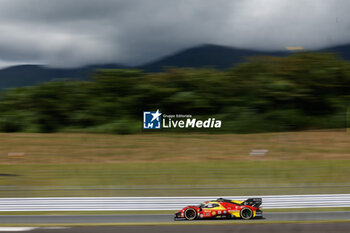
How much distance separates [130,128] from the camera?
12586 millimetres

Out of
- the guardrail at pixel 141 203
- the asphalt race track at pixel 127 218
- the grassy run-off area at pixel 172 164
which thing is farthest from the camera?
the grassy run-off area at pixel 172 164

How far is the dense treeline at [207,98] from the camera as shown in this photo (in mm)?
13500

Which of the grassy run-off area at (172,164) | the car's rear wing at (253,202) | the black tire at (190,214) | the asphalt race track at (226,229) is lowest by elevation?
the asphalt race track at (226,229)

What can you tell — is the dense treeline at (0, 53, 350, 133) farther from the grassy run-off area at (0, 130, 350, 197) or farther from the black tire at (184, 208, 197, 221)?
the black tire at (184, 208, 197, 221)

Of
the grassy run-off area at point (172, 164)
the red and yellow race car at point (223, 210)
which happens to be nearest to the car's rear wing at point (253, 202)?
the red and yellow race car at point (223, 210)

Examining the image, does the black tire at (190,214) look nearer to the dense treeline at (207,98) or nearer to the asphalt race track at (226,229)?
the asphalt race track at (226,229)

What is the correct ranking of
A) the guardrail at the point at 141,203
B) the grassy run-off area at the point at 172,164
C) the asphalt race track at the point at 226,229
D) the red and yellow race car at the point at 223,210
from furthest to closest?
the grassy run-off area at the point at 172,164
the guardrail at the point at 141,203
the red and yellow race car at the point at 223,210
the asphalt race track at the point at 226,229

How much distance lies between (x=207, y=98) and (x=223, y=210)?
28.2 ft

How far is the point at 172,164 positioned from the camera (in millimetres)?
9664

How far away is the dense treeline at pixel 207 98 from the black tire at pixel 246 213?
6912 millimetres

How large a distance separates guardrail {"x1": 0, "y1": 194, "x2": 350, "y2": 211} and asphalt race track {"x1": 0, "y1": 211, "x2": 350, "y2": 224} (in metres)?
0.18

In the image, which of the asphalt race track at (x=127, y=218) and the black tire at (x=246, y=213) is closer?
the black tire at (x=246, y=213)

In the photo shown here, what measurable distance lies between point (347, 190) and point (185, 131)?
18.9ft

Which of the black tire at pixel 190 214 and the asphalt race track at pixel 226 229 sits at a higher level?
the black tire at pixel 190 214
